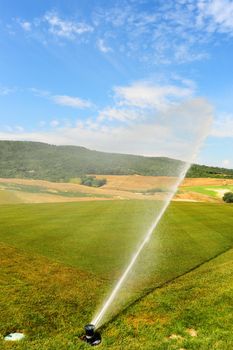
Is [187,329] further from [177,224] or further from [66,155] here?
[66,155]

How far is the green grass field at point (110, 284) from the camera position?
10.4m

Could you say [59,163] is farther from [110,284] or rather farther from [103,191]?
[110,284]

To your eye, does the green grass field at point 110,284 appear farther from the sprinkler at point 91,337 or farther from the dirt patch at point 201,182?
the dirt patch at point 201,182

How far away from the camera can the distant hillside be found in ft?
321

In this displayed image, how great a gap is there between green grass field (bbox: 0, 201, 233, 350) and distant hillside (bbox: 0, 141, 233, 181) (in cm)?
4904

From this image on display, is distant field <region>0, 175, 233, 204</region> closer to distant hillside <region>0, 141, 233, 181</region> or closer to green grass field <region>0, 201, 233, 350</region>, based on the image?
distant hillside <region>0, 141, 233, 181</region>

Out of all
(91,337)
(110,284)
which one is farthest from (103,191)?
(91,337)

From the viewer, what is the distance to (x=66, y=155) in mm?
137750

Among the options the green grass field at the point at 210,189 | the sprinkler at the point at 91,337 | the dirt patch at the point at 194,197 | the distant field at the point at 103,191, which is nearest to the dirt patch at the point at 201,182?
the distant field at the point at 103,191

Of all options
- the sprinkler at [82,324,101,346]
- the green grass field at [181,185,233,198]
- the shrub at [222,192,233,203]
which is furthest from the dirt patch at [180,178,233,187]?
the sprinkler at [82,324,101,346]

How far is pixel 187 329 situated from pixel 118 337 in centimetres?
245

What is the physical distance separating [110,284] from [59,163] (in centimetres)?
11132

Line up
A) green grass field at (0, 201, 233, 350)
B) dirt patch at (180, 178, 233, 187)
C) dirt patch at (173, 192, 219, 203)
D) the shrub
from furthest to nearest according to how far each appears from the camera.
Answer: dirt patch at (180, 178, 233, 187), the shrub, dirt patch at (173, 192, 219, 203), green grass field at (0, 201, 233, 350)

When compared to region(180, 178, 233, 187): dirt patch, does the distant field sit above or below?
below
